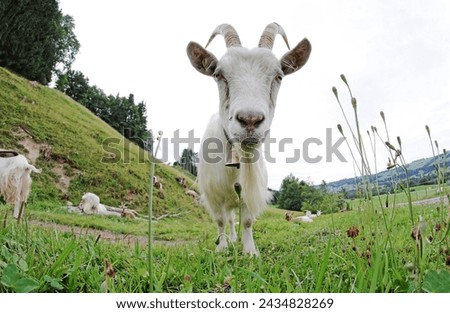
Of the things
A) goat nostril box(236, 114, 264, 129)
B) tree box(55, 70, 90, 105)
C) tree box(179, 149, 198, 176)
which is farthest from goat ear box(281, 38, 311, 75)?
tree box(55, 70, 90, 105)

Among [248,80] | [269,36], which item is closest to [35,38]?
[269,36]

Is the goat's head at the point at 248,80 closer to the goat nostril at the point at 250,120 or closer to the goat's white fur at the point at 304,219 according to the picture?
the goat nostril at the point at 250,120

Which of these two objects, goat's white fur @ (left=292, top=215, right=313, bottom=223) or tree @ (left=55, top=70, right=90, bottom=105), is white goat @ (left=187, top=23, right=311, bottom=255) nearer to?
goat's white fur @ (left=292, top=215, right=313, bottom=223)

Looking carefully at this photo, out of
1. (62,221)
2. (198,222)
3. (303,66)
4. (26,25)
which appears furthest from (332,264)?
(26,25)

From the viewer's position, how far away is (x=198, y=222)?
23.4ft

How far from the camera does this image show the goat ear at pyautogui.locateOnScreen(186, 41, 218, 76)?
346cm

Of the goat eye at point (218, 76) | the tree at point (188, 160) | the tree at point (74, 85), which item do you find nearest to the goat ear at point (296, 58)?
the goat eye at point (218, 76)

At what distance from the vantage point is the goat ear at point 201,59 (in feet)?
11.4

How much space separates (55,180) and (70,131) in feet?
4.72

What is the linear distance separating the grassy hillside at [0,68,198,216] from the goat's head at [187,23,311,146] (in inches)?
108

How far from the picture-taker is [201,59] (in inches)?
140

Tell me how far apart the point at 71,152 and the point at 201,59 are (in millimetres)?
4286

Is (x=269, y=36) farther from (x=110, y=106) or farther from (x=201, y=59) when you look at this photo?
(x=110, y=106)
